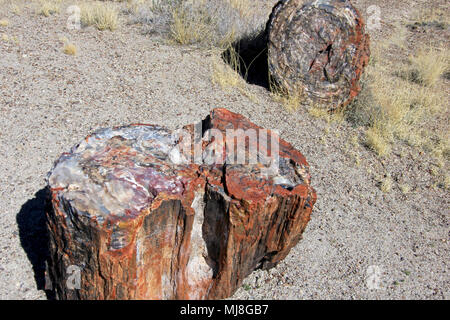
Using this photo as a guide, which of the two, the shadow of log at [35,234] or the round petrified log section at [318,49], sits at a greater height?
the round petrified log section at [318,49]

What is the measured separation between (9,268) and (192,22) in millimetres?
4249

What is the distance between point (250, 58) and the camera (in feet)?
19.0

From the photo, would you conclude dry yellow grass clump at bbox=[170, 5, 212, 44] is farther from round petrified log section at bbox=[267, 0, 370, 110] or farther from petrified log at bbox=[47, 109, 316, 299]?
petrified log at bbox=[47, 109, 316, 299]

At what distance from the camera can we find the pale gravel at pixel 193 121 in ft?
10.2

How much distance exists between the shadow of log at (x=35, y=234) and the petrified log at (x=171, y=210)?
1.16ft

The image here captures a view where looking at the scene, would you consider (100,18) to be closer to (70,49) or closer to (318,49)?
(70,49)

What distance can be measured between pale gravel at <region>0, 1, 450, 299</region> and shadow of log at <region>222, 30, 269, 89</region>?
0.26 meters

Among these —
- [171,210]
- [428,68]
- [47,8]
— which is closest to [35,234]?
[171,210]

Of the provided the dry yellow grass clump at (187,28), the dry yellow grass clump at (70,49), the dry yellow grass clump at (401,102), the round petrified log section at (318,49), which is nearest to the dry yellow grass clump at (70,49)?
the dry yellow grass clump at (70,49)

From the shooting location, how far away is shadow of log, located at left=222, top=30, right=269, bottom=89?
5.39 metres

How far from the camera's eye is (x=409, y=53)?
693cm

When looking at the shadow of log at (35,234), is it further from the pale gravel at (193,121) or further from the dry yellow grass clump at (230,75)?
the dry yellow grass clump at (230,75)

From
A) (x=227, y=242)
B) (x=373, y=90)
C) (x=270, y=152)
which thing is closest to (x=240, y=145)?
(x=270, y=152)

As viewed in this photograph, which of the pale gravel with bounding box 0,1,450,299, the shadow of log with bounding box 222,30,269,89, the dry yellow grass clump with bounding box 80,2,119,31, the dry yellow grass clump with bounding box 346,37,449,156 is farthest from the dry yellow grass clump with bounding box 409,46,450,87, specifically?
the dry yellow grass clump with bounding box 80,2,119,31
